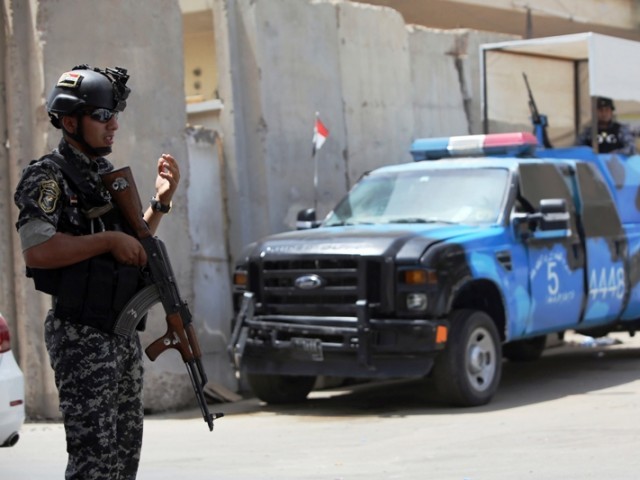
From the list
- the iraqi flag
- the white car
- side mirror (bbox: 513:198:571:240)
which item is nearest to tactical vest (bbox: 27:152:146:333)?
the white car

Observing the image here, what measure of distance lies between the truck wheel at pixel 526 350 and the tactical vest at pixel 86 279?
8995 millimetres

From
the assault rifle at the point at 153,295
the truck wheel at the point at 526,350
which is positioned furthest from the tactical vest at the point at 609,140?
the assault rifle at the point at 153,295

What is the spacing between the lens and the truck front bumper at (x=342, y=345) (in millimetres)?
9648

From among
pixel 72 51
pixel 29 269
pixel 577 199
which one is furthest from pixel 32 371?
pixel 29 269

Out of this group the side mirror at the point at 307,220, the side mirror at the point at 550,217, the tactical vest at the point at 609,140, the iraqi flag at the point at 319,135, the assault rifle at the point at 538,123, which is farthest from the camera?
the assault rifle at the point at 538,123

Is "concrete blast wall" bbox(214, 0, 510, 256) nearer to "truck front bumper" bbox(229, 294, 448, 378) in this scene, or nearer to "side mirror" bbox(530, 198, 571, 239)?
"truck front bumper" bbox(229, 294, 448, 378)

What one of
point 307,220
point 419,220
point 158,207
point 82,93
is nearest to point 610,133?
point 419,220

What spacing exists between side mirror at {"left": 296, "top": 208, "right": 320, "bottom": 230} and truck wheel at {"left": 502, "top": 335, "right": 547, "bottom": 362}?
3.06 m

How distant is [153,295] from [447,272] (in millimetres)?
5110

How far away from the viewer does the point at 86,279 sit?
4672mm

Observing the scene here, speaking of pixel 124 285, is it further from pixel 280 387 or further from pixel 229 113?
pixel 229 113

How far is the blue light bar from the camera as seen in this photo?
1183 cm

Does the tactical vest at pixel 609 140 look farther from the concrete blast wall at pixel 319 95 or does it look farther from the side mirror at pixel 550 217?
the side mirror at pixel 550 217

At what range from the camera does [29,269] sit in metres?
4.79
